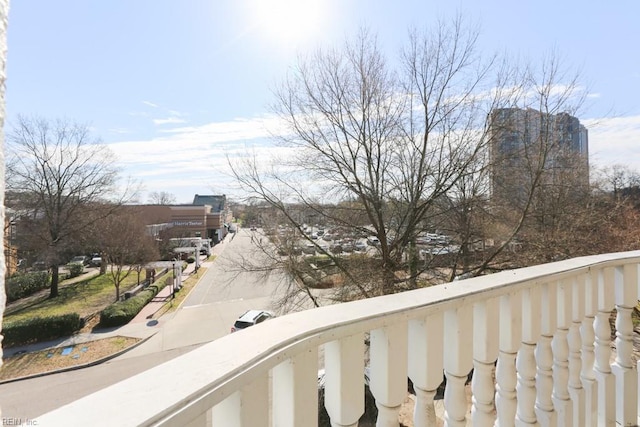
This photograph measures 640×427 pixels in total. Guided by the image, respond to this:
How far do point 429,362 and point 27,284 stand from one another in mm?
25139

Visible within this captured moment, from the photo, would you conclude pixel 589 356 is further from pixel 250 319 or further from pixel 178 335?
pixel 178 335

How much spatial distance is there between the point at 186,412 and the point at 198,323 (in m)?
14.2

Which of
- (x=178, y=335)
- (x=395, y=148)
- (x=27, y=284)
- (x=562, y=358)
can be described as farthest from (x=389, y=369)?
(x=27, y=284)

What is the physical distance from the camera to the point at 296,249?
291 inches

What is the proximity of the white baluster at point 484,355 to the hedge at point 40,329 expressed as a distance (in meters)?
14.2

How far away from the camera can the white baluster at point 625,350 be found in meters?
1.64

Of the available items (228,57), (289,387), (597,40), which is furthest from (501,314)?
(597,40)

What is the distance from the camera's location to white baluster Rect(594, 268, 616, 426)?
1.57 m

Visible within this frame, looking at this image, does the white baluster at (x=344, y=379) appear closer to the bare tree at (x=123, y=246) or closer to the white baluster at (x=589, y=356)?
the white baluster at (x=589, y=356)

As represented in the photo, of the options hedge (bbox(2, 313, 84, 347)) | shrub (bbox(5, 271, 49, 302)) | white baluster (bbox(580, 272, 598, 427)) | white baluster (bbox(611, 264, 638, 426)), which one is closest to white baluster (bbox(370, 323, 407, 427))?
white baluster (bbox(580, 272, 598, 427))

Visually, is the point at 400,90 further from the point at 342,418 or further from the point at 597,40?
the point at 342,418

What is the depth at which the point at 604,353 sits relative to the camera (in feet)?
5.26

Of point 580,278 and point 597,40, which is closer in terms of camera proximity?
point 580,278

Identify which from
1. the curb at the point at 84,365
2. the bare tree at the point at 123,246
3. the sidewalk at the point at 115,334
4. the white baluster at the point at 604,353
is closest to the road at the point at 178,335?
the curb at the point at 84,365
